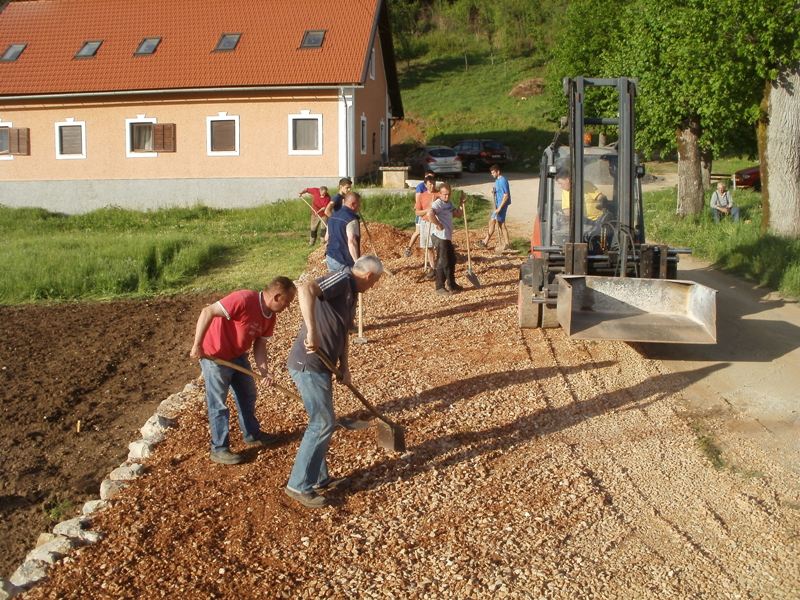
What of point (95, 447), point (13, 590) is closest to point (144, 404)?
point (95, 447)

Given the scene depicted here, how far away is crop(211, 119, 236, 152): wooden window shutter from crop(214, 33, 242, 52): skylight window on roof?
261 cm

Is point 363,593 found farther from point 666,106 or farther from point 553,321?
point 666,106

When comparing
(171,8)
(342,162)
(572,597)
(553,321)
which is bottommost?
(572,597)

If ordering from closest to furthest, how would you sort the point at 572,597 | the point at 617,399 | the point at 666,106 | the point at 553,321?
the point at 572,597 → the point at 617,399 → the point at 553,321 → the point at 666,106

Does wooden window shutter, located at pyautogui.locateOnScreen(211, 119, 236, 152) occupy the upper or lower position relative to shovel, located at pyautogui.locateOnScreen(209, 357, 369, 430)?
upper

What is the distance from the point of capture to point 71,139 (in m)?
30.5

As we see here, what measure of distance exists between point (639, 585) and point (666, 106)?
57.4 feet

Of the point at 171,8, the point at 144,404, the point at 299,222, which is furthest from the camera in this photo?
the point at 171,8

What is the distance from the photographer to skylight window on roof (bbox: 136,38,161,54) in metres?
30.5

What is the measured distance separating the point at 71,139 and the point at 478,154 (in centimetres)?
1819

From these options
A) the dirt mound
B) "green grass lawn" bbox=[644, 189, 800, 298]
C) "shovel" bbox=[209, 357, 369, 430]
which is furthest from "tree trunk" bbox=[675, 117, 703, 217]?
the dirt mound

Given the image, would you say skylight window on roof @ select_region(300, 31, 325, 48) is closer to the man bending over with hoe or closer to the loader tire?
the loader tire

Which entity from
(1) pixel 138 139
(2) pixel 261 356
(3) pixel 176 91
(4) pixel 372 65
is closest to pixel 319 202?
(2) pixel 261 356

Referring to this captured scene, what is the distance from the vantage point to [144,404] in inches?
341
